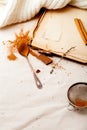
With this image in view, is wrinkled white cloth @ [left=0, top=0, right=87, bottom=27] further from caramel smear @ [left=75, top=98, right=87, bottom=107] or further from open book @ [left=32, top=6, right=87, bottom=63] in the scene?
caramel smear @ [left=75, top=98, right=87, bottom=107]

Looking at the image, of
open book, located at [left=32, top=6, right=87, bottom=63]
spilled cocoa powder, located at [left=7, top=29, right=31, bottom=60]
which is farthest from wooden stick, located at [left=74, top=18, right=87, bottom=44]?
spilled cocoa powder, located at [left=7, top=29, right=31, bottom=60]

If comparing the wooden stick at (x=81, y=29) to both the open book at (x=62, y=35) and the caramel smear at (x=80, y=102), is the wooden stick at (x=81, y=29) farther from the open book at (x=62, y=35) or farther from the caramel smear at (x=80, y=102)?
the caramel smear at (x=80, y=102)

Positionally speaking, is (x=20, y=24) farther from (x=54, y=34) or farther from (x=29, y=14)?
(x=54, y=34)

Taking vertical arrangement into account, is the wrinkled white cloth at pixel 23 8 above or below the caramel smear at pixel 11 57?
above

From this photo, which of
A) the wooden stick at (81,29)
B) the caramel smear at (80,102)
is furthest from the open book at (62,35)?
the caramel smear at (80,102)

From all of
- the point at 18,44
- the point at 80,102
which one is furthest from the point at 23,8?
the point at 80,102

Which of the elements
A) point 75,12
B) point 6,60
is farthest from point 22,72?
point 75,12
